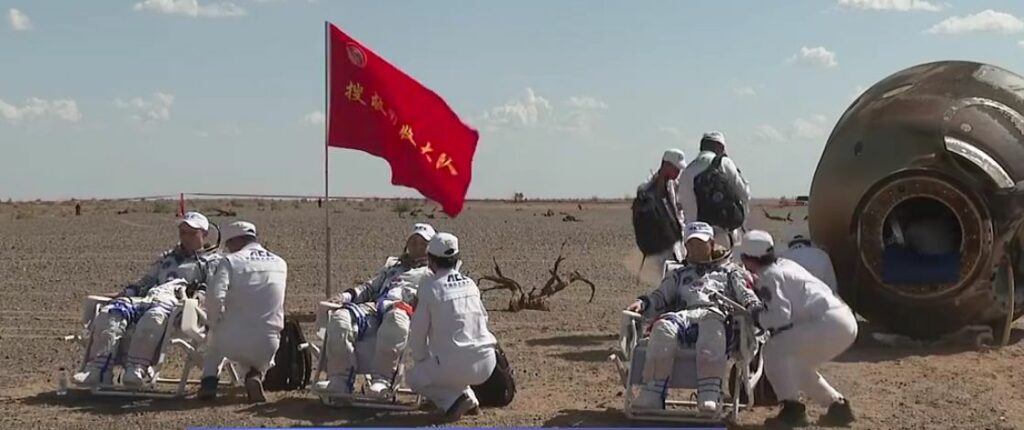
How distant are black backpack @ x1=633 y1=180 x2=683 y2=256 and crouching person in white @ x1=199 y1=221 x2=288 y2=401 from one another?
3.96 m

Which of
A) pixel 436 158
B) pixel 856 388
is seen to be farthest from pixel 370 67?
pixel 856 388

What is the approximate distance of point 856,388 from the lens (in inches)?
414

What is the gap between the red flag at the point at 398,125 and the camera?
1141 centimetres

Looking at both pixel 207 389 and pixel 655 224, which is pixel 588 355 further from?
pixel 207 389

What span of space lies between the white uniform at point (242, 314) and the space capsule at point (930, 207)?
17.9 ft

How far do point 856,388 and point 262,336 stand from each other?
4528mm

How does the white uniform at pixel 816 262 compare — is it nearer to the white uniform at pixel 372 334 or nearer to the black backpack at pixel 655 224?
the black backpack at pixel 655 224

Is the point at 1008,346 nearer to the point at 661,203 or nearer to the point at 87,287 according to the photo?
the point at 661,203

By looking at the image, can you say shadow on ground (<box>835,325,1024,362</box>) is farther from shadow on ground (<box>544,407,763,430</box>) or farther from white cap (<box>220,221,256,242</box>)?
white cap (<box>220,221,256,242</box>)

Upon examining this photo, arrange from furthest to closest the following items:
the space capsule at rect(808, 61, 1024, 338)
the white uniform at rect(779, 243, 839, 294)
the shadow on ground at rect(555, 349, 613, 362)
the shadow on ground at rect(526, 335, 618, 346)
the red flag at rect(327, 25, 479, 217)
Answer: the shadow on ground at rect(526, 335, 618, 346) → the shadow on ground at rect(555, 349, 613, 362) → the space capsule at rect(808, 61, 1024, 338) → the white uniform at rect(779, 243, 839, 294) → the red flag at rect(327, 25, 479, 217)

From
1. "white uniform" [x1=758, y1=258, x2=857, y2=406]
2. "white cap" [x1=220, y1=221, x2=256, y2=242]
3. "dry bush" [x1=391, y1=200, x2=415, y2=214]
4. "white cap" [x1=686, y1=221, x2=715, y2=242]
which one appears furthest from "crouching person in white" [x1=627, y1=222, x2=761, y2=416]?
"dry bush" [x1=391, y1=200, x2=415, y2=214]

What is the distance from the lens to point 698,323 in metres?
8.63

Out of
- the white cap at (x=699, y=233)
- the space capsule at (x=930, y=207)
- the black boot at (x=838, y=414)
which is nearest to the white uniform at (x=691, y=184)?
the space capsule at (x=930, y=207)

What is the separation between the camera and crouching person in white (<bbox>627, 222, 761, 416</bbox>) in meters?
8.47
